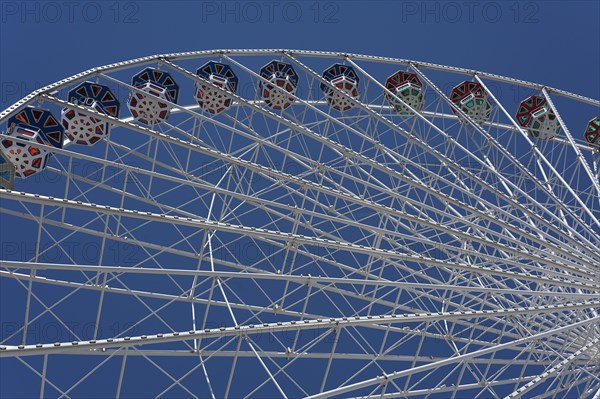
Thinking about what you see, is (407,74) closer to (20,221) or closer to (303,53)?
(303,53)

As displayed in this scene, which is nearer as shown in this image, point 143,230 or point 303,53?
point 303,53

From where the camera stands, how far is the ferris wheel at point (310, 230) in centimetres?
1816

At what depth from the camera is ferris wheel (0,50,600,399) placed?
18156mm

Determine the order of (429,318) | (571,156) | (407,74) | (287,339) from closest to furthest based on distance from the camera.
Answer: (429,318) < (407,74) < (287,339) < (571,156)

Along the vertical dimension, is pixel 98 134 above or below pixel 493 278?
above

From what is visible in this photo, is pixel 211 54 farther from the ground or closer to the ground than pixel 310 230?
farther from the ground

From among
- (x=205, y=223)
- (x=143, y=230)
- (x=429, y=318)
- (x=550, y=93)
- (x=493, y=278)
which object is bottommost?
(x=143, y=230)

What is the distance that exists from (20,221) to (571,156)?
29618 mm

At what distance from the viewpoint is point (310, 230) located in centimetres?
2438

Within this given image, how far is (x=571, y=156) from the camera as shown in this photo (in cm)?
3844

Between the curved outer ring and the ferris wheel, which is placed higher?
the curved outer ring

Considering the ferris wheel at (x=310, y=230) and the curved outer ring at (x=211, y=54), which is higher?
the curved outer ring at (x=211, y=54)

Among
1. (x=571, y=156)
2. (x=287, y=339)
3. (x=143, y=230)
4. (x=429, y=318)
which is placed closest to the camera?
(x=429, y=318)

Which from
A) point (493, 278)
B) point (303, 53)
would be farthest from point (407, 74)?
point (493, 278)
